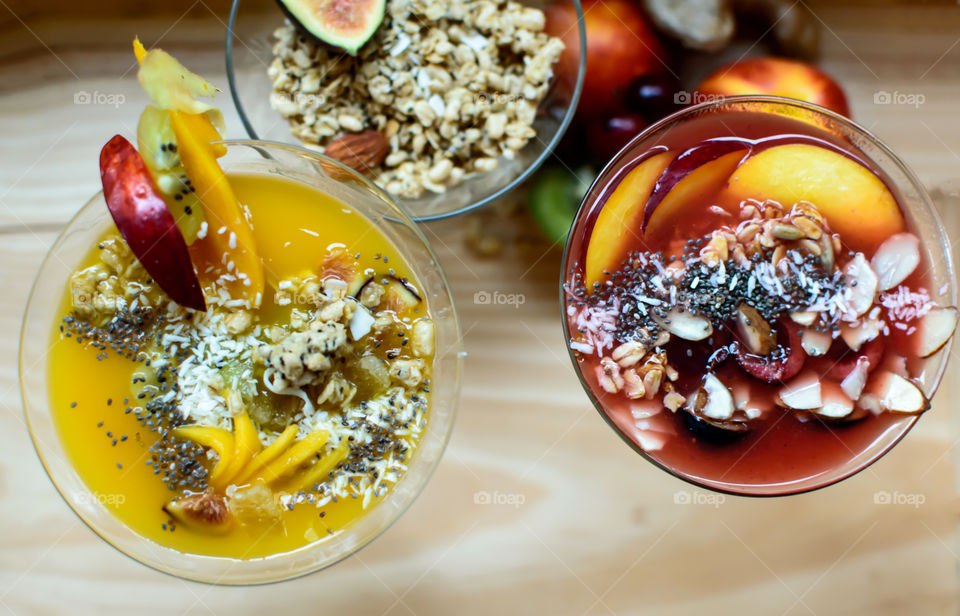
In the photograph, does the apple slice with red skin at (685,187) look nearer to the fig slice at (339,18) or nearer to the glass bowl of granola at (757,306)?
the glass bowl of granola at (757,306)

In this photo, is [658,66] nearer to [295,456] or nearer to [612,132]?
Result: [612,132]

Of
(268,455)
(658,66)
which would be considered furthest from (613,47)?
(268,455)

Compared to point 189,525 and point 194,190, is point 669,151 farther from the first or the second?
point 189,525

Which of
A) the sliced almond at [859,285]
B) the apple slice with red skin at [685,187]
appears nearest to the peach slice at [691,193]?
the apple slice with red skin at [685,187]

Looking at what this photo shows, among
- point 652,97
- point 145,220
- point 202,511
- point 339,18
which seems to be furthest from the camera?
point 652,97

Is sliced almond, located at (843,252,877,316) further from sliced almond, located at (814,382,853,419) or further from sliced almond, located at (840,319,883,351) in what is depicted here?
sliced almond, located at (814,382,853,419)

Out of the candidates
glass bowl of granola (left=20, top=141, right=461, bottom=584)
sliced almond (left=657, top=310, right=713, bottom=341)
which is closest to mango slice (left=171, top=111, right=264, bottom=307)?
glass bowl of granola (left=20, top=141, right=461, bottom=584)

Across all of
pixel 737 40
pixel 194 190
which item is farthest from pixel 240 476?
pixel 737 40
